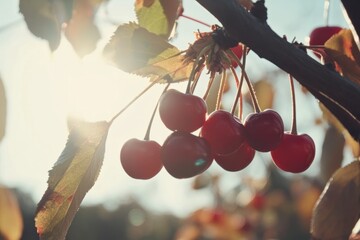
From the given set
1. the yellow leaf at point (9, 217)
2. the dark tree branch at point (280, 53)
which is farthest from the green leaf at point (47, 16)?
the yellow leaf at point (9, 217)

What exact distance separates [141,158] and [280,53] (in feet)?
1.39

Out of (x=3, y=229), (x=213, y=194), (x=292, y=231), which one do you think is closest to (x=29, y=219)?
(x=292, y=231)

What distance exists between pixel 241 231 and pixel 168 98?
5.21 metres

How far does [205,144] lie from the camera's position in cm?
106

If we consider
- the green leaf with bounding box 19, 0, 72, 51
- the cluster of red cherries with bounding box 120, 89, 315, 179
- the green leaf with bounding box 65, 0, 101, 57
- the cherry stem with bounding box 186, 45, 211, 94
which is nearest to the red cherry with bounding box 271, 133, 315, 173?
the cluster of red cherries with bounding box 120, 89, 315, 179

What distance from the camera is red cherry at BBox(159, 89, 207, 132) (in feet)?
3.42

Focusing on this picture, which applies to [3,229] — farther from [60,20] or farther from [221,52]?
[221,52]

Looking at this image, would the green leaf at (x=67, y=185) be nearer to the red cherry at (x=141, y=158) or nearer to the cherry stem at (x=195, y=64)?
the red cherry at (x=141, y=158)

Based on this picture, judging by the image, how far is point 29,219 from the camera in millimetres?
25906

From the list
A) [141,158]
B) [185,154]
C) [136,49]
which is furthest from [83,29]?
[185,154]

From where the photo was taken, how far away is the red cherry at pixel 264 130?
40.9 inches

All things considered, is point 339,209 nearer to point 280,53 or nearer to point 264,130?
point 264,130

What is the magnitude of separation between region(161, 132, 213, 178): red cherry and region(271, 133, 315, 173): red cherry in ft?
0.57

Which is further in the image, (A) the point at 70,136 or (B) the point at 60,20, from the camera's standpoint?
(B) the point at 60,20
